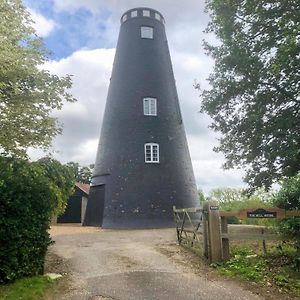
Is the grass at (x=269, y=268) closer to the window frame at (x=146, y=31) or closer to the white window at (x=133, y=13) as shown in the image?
the window frame at (x=146, y=31)

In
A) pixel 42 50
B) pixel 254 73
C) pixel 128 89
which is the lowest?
pixel 254 73

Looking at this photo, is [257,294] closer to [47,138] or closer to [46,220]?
[46,220]

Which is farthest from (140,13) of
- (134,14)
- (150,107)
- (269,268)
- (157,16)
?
(269,268)

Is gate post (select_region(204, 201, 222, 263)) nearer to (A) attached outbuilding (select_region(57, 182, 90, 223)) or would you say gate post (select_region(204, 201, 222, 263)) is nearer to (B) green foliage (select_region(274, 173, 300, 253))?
(B) green foliage (select_region(274, 173, 300, 253))

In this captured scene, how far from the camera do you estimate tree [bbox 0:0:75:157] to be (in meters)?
10.7

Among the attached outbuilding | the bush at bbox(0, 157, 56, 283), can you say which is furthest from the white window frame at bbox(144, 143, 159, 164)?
the bush at bbox(0, 157, 56, 283)

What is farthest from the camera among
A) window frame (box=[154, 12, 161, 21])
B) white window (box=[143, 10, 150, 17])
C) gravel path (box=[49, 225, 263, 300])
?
window frame (box=[154, 12, 161, 21])

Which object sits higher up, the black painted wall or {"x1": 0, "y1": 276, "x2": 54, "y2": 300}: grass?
the black painted wall

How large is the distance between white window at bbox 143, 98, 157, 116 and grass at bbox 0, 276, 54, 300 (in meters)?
16.9

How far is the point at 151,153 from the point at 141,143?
0.93 metres

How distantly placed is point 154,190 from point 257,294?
1536 cm

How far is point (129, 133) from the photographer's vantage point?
22062 millimetres

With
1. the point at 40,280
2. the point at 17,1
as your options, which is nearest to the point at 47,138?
the point at 17,1

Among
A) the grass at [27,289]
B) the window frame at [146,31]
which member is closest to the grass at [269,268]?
the grass at [27,289]
